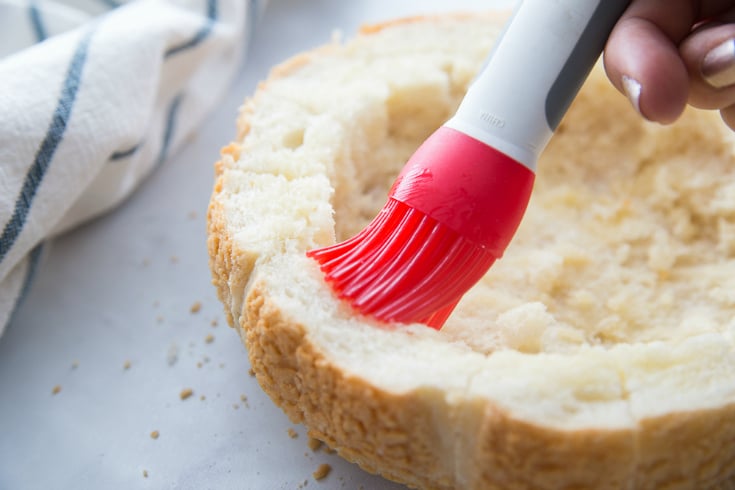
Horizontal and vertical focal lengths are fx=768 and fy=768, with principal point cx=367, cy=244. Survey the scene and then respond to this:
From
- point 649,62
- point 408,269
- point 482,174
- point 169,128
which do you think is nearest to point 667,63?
point 649,62

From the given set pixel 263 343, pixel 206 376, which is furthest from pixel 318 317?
pixel 206 376

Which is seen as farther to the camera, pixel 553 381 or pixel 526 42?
pixel 526 42

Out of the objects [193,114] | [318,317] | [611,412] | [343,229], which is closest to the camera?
[611,412]

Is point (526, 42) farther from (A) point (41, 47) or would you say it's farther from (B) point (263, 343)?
(A) point (41, 47)

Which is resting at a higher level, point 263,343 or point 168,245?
point 263,343

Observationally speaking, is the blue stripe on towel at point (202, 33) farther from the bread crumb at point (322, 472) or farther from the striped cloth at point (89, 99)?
the bread crumb at point (322, 472)

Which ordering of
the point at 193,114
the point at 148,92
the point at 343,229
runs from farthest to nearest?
1. the point at 193,114
2. the point at 148,92
3. the point at 343,229
